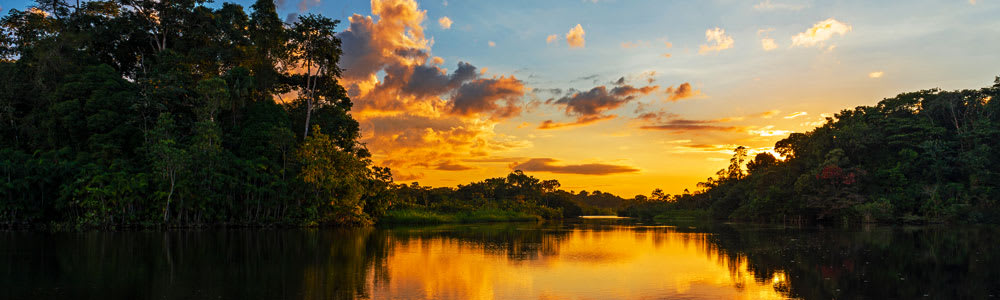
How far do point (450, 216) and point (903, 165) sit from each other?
47.8m

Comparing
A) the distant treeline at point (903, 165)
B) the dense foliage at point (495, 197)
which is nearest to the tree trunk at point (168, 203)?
the dense foliage at point (495, 197)

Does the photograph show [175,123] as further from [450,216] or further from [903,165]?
[903,165]

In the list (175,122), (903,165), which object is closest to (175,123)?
(175,122)

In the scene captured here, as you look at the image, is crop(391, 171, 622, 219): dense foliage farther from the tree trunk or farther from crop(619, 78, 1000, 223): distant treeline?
crop(619, 78, 1000, 223): distant treeline

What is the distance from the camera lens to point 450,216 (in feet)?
219

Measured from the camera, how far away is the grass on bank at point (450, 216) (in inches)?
2275

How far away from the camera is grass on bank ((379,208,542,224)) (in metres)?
57.8

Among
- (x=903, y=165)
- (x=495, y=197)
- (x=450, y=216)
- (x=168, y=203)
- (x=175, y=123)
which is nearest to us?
(x=168, y=203)

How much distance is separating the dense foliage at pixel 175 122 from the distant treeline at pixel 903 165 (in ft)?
146

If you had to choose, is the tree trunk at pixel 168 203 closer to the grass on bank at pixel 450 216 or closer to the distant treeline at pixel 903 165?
the grass on bank at pixel 450 216

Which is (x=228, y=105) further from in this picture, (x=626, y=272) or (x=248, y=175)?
(x=626, y=272)

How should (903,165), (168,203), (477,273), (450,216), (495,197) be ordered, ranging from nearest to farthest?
(477,273) < (168,203) < (903,165) < (450,216) < (495,197)

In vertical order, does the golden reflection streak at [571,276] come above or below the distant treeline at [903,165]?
below

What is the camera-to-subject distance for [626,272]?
16281mm
